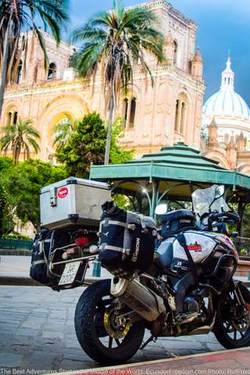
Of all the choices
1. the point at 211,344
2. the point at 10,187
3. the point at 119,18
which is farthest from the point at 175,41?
the point at 211,344

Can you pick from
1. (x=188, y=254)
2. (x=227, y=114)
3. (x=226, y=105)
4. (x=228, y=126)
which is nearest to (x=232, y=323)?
(x=188, y=254)

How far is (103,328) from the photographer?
14.2ft

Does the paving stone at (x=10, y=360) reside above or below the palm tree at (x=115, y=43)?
below

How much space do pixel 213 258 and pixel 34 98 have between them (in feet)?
179

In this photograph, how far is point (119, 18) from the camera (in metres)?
20.7

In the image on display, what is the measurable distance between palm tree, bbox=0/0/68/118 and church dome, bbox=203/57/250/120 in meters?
67.0

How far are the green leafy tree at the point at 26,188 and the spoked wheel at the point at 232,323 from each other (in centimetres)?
2418

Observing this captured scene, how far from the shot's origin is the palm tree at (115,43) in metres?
20.8

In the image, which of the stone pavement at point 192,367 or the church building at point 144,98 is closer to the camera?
the stone pavement at point 192,367

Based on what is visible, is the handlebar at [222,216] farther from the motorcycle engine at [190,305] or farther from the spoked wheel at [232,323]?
the motorcycle engine at [190,305]

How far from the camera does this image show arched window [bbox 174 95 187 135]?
171 ft

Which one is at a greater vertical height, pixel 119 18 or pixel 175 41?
pixel 175 41

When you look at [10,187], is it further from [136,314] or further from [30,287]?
[136,314]

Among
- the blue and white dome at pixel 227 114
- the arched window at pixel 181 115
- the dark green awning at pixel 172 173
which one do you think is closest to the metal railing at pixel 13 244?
the dark green awning at pixel 172 173
